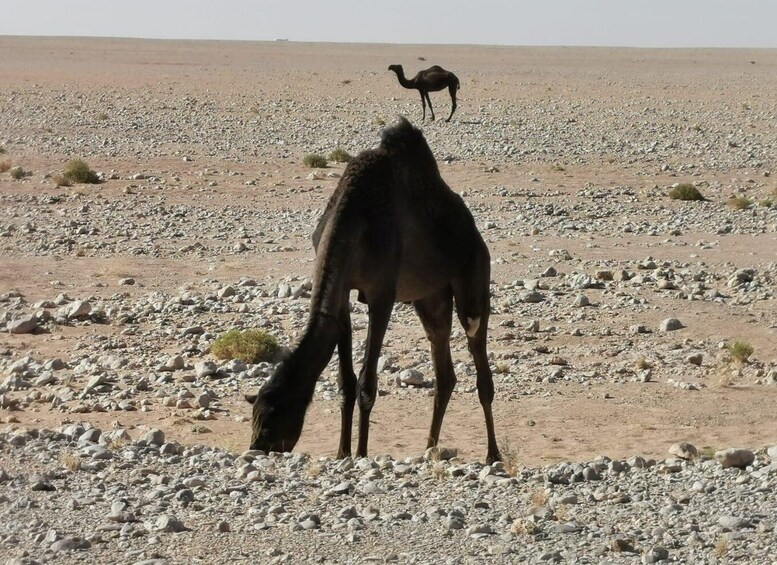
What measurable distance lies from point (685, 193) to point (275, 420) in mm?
18716

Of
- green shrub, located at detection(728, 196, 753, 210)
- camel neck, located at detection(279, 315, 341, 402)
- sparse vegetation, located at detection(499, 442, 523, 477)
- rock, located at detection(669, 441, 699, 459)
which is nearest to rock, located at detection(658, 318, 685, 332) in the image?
sparse vegetation, located at detection(499, 442, 523, 477)

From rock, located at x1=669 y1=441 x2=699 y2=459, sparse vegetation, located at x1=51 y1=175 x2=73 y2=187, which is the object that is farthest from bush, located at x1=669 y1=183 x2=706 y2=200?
rock, located at x1=669 y1=441 x2=699 y2=459

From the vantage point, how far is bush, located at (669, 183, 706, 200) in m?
25.8

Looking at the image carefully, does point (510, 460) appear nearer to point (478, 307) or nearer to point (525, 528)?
point (478, 307)

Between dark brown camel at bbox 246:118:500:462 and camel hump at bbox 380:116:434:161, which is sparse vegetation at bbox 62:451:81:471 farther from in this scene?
camel hump at bbox 380:116:434:161

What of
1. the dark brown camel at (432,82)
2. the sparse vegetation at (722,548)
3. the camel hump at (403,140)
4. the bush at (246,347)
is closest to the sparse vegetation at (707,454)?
the sparse vegetation at (722,548)

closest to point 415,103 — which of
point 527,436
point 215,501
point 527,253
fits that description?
point 527,253

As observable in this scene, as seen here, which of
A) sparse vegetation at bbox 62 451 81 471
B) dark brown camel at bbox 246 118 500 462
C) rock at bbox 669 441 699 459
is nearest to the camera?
sparse vegetation at bbox 62 451 81 471

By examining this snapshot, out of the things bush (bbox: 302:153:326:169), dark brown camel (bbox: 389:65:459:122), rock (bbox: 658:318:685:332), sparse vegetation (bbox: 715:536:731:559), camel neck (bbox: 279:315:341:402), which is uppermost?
dark brown camel (bbox: 389:65:459:122)

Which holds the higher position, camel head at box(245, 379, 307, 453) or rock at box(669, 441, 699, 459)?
camel head at box(245, 379, 307, 453)

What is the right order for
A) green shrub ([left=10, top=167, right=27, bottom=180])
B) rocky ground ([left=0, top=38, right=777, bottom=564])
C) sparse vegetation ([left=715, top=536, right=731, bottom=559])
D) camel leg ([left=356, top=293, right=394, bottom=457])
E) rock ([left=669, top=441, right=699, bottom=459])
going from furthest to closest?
1. green shrub ([left=10, top=167, right=27, bottom=180])
2. camel leg ([left=356, top=293, right=394, bottom=457])
3. rock ([left=669, top=441, right=699, bottom=459])
4. rocky ground ([left=0, top=38, right=777, bottom=564])
5. sparse vegetation ([left=715, top=536, right=731, bottom=559])

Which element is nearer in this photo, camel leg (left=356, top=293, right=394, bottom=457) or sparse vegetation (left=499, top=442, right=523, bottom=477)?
sparse vegetation (left=499, top=442, right=523, bottom=477)

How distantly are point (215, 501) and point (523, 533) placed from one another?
6.34 feet

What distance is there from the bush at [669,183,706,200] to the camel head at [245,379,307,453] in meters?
18.5
